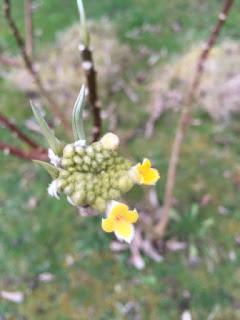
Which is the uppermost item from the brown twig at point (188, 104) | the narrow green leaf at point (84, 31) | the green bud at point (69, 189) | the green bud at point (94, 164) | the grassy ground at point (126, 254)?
the narrow green leaf at point (84, 31)

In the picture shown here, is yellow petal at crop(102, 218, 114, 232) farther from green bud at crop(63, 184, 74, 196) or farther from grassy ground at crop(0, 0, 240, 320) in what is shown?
grassy ground at crop(0, 0, 240, 320)

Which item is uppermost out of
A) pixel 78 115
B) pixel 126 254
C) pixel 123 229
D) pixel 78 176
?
pixel 78 115

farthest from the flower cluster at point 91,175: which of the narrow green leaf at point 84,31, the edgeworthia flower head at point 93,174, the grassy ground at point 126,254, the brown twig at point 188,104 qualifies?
the grassy ground at point 126,254

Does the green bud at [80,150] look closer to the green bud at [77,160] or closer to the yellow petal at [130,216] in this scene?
the green bud at [77,160]

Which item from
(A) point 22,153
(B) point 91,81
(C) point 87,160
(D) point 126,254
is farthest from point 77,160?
(D) point 126,254

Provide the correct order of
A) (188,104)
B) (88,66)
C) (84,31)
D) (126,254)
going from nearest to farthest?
(84,31)
(88,66)
(188,104)
(126,254)

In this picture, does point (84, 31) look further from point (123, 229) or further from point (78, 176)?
point (123, 229)

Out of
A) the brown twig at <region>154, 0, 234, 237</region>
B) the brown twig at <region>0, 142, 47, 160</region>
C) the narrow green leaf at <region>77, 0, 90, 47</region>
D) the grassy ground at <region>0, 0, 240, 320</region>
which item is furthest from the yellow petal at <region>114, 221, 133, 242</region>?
the grassy ground at <region>0, 0, 240, 320</region>
